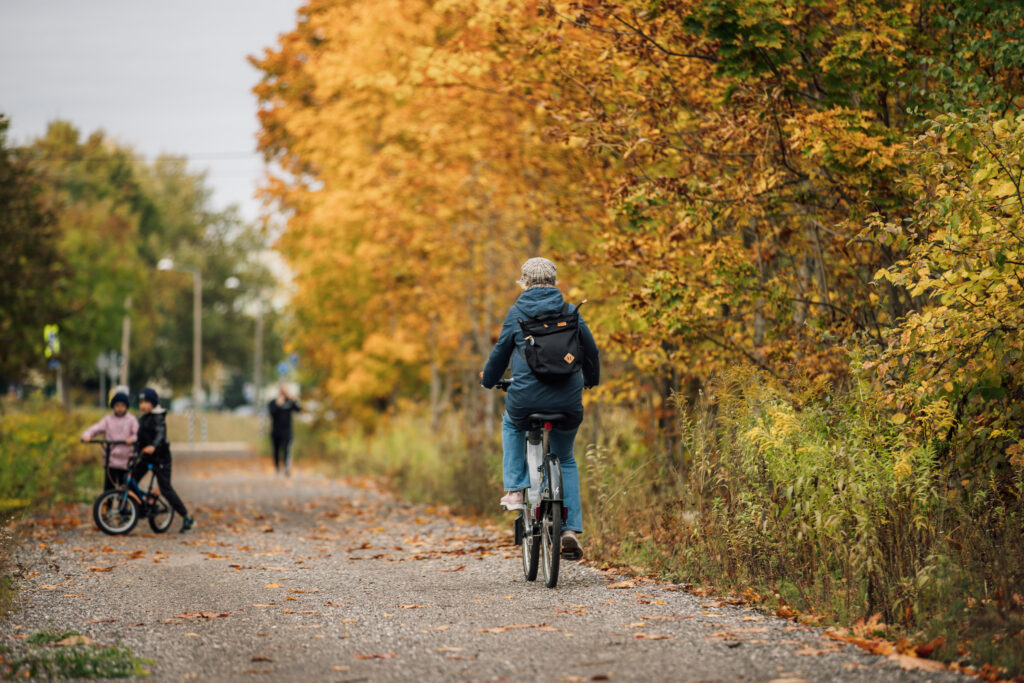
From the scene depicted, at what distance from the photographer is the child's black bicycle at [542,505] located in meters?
7.86

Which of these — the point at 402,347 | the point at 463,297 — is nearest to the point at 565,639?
the point at 463,297

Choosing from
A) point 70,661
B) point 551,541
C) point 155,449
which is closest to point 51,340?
point 155,449

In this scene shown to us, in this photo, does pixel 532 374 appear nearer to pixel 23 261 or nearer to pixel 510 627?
pixel 510 627

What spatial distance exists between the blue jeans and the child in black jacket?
20.0ft

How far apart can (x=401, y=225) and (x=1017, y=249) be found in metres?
13.5

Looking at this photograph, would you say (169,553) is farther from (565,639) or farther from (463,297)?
(463,297)

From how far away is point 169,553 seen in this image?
36.3 feet

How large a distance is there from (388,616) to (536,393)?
1756 mm

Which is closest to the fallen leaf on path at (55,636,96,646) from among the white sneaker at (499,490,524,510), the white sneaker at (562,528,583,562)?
the white sneaker at (499,490,524,510)

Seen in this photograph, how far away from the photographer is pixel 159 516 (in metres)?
13.5

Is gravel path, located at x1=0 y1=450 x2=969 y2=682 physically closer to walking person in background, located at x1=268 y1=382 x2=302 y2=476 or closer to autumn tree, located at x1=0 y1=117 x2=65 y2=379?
walking person in background, located at x1=268 y1=382 x2=302 y2=476

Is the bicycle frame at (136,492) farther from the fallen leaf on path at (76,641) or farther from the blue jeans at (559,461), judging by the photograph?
the fallen leaf on path at (76,641)

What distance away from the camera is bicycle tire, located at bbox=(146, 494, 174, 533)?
13000mm

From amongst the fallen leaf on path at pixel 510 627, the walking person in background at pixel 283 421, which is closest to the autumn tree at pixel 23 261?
the walking person in background at pixel 283 421
